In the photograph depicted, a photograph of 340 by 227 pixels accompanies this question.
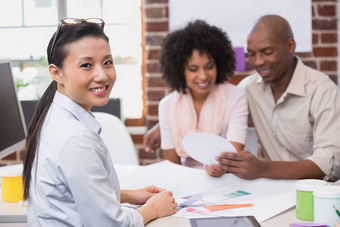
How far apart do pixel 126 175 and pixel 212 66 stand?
2.18 ft

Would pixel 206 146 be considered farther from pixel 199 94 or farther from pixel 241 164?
pixel 199 94

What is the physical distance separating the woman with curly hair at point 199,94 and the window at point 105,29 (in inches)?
32.4

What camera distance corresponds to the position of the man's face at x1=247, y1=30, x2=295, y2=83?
2141 millimetres

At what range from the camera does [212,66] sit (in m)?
2.21

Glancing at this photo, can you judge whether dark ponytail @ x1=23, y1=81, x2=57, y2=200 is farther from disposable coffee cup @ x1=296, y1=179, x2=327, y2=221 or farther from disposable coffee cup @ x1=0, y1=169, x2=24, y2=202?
disposable coffee cup @ x1=296, y1=179, x2=327, y2=221

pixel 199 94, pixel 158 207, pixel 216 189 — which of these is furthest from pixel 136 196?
pixel 199 94

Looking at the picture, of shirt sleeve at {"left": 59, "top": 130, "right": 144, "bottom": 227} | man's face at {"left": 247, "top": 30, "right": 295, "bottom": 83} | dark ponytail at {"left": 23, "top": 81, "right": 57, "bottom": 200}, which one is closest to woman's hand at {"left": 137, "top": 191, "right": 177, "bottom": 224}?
shirt sleeve at {"left": 59, "top": 130, "right": 144, "bottom": 227}

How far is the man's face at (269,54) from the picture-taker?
214cm

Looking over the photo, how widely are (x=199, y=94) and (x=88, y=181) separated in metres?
1.24

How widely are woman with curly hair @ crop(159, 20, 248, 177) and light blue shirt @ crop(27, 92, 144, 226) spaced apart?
1.01m

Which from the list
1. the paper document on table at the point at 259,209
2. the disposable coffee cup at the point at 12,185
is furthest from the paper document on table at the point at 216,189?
the disposable coffee cup at the point at 12,185

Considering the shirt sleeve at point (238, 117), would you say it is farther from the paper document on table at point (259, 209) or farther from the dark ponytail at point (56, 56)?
the dark ponytail at point (56, 56)

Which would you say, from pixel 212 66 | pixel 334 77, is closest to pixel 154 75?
pixel 212 66

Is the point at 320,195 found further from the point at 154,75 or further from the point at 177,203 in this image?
the point at 154,75
